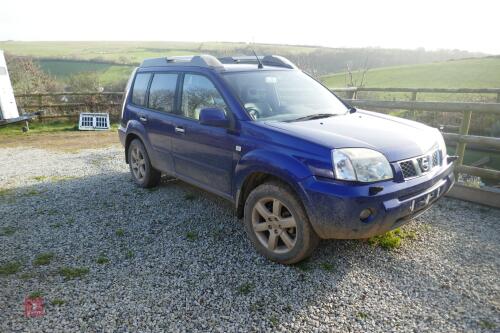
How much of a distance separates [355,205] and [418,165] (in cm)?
86

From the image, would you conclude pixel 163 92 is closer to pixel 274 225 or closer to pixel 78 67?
pixel 274 225

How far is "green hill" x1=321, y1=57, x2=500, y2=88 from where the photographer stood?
24406mm

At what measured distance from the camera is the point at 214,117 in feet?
11.8

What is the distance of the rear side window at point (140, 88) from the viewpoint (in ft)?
17.7

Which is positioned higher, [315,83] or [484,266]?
[315,83]

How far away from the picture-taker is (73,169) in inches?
291

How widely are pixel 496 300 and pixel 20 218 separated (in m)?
5.37

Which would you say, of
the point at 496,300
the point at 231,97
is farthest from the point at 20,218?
the point at 496,300

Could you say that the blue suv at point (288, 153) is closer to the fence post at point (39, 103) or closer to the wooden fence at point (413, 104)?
the wooden fence at point (413, 104)

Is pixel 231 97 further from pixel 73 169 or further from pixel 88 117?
pixel 88 117

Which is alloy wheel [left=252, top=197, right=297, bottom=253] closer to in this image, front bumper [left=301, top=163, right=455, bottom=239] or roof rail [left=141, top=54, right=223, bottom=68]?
front bumper [left=301, top=163, right=455, bottom=239]

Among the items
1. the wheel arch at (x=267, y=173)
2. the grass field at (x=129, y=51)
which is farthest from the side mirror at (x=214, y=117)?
the grass field at (x=129, y=51)

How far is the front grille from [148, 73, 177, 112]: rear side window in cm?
292

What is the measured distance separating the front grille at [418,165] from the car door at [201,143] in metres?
1.66
